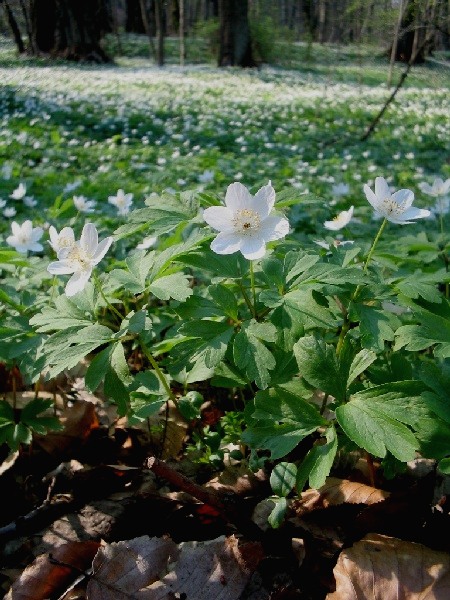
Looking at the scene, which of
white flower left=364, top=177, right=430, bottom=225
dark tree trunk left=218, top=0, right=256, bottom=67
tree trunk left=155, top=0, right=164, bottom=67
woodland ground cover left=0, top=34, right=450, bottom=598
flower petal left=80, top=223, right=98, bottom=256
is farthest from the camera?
dark tree trunk left=218, top=0, right=256, bottom=67

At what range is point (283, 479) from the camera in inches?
53.5

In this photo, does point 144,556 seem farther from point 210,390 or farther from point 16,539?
point 210,390

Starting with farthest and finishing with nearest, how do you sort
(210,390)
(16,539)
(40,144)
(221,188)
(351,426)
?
(40,144) → (221,188) → (210,390) → (16,539) → (351,426)

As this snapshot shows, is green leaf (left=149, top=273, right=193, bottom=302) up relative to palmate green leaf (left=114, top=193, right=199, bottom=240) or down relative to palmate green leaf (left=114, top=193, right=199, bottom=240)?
down

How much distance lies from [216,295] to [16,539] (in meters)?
0.85

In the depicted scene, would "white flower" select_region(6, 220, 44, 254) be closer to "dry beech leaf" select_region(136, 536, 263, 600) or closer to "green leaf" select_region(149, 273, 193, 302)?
"green leaf" select_region(149, 273, 193, 302)

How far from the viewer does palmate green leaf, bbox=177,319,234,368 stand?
1363 mm

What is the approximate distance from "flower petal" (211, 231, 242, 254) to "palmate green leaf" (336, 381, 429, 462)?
1.45ft

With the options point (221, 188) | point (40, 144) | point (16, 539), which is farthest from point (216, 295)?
point (40, 144)

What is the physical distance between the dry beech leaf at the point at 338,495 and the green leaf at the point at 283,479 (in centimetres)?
18

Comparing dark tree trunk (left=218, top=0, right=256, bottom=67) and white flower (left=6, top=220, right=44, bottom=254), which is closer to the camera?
white flower (left=6, top=220, right=44, bottom=254)

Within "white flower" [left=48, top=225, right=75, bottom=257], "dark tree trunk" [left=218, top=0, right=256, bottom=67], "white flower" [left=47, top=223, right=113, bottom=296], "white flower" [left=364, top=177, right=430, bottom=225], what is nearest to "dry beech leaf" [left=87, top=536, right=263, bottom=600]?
"white flower" [left=47, top=223, right=113, bottom=296]

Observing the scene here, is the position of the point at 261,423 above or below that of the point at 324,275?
below

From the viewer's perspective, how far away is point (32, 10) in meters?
21.4
